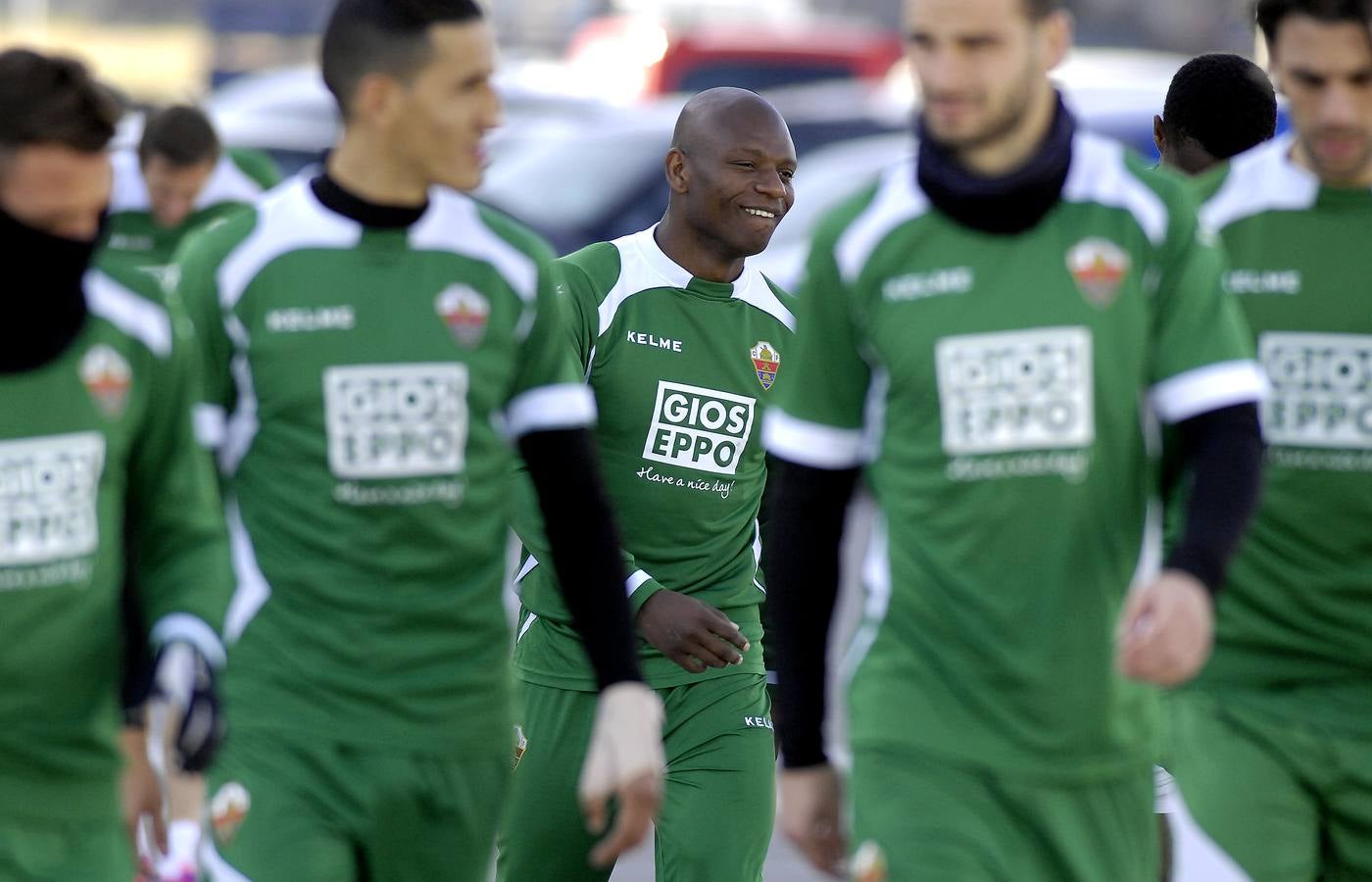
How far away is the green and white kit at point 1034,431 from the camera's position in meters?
4.27

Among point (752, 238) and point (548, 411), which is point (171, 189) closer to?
point (752, 238)

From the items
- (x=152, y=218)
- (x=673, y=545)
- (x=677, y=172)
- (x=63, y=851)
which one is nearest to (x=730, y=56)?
(x=152, y=218)

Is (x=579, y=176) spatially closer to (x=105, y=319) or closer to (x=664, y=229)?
(x=664, y=229)

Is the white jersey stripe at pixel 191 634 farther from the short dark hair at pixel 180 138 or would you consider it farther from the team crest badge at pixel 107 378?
the short dark hair at pixel 180 138

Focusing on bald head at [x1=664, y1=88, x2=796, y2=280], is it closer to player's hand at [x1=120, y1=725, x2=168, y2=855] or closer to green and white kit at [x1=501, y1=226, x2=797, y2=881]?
green and white kit at [x1=501, y1=226, x2=797, y2=881]

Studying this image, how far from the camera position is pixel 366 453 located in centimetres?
451

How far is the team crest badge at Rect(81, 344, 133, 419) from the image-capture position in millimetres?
4211

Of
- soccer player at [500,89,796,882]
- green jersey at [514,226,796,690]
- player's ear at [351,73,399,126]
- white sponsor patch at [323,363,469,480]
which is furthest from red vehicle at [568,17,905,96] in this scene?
white sponsor patch at [323,363,469,480]

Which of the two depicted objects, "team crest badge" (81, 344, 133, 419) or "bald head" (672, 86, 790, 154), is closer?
"team crest badge" (81, 344, 133, 419)

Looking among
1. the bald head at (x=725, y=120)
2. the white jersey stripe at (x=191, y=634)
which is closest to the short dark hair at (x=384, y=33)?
the white jersey stripe at (x=191, y=634)

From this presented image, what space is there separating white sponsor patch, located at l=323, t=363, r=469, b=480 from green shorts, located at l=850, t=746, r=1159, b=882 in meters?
0.96

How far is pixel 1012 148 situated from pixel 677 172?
7.68 ft

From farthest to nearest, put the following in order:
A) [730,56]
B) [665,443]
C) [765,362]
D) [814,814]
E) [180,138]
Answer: [730,56], [180,138], [765,362], [665,443], [814,814]

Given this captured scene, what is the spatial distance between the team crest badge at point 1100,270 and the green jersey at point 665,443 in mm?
1914
